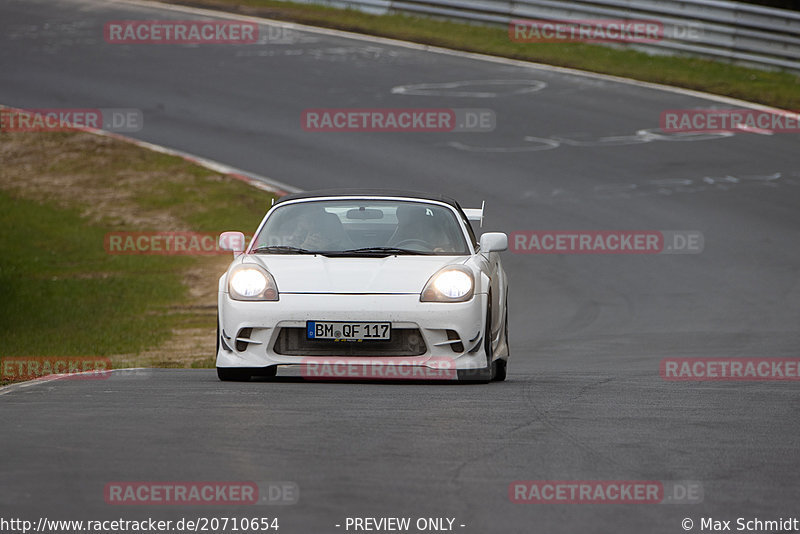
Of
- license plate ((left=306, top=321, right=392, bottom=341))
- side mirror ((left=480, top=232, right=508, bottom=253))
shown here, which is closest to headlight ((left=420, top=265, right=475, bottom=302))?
license plate ((left=306, top=321, right=392, bottom=341))

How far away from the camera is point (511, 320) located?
1416 cm

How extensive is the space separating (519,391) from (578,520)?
354 cm

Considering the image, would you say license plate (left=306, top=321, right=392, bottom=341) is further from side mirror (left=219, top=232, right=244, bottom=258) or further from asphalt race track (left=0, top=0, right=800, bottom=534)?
side mirror (left=219, top=232, right=244, bottom=258)

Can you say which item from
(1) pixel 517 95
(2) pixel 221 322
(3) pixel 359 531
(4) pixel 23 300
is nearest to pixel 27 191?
(4) pixel 23 300

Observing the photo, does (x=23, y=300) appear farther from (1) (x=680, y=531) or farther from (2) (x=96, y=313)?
(1) (x=680, y=531)

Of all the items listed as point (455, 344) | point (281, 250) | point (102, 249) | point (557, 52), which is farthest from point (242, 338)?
point (557, 52)

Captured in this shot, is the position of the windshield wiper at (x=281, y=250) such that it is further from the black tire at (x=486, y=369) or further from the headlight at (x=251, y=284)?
the black tire at (x=486, y=369)

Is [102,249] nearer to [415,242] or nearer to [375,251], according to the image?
[415,242]

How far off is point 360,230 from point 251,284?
1316 millimetres

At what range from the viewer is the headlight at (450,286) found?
8518mm

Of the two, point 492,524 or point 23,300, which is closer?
point 492,524

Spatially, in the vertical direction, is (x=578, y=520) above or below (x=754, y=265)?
above

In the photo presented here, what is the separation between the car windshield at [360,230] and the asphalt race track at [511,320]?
40.3 inches

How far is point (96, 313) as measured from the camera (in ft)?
47.5
